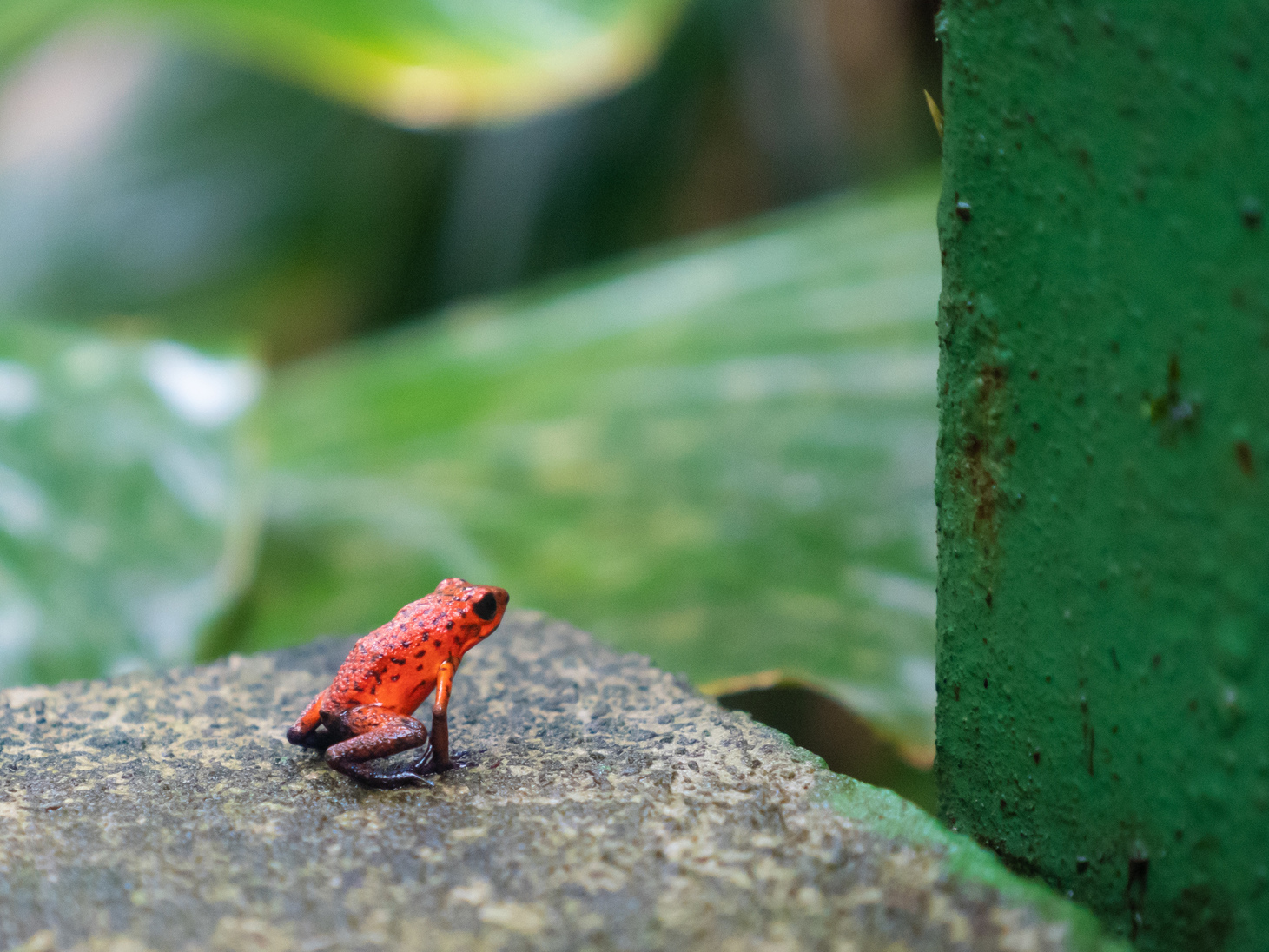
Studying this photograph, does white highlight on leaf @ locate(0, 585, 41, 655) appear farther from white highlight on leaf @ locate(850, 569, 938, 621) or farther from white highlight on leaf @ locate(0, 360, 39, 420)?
white highlight on leaf @ locate(850, 569, 938, 621)

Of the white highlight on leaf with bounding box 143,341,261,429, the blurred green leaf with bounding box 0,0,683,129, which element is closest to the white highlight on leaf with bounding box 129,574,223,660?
the white highlight on leaf with bounding box 143,341,261,429

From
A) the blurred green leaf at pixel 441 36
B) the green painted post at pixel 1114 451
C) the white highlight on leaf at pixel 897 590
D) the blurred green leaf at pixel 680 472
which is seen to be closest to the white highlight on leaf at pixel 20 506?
the blurred green leaf at pixel 680 472

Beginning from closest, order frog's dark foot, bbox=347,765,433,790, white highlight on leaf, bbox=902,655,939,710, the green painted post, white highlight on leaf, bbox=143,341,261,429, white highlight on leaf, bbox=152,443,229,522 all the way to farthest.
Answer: the green painted post < frog's dark foot, bbox=347,765,433,790 < white highlight on leaf, bbox=902,655,939,710 < white highlight on leaf, bbox=152,443,229,522 < white highlight on leaf, bbox=143,341,261,429

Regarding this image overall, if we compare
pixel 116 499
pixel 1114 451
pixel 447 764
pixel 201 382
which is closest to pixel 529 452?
pixel 201 382

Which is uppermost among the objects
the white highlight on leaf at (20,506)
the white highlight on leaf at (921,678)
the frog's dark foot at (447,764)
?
the white highlight on leaf at (20,506)

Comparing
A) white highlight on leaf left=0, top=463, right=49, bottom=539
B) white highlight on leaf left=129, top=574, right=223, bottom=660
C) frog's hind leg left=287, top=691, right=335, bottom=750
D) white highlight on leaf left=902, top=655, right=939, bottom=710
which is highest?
white highlight on leaf left=0, top=463, right=49, bottom=539

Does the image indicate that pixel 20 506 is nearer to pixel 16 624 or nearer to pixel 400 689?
pixel 16 624

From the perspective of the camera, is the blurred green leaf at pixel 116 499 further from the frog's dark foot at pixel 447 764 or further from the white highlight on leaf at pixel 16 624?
the frog's dark foot at pixel 447 764
